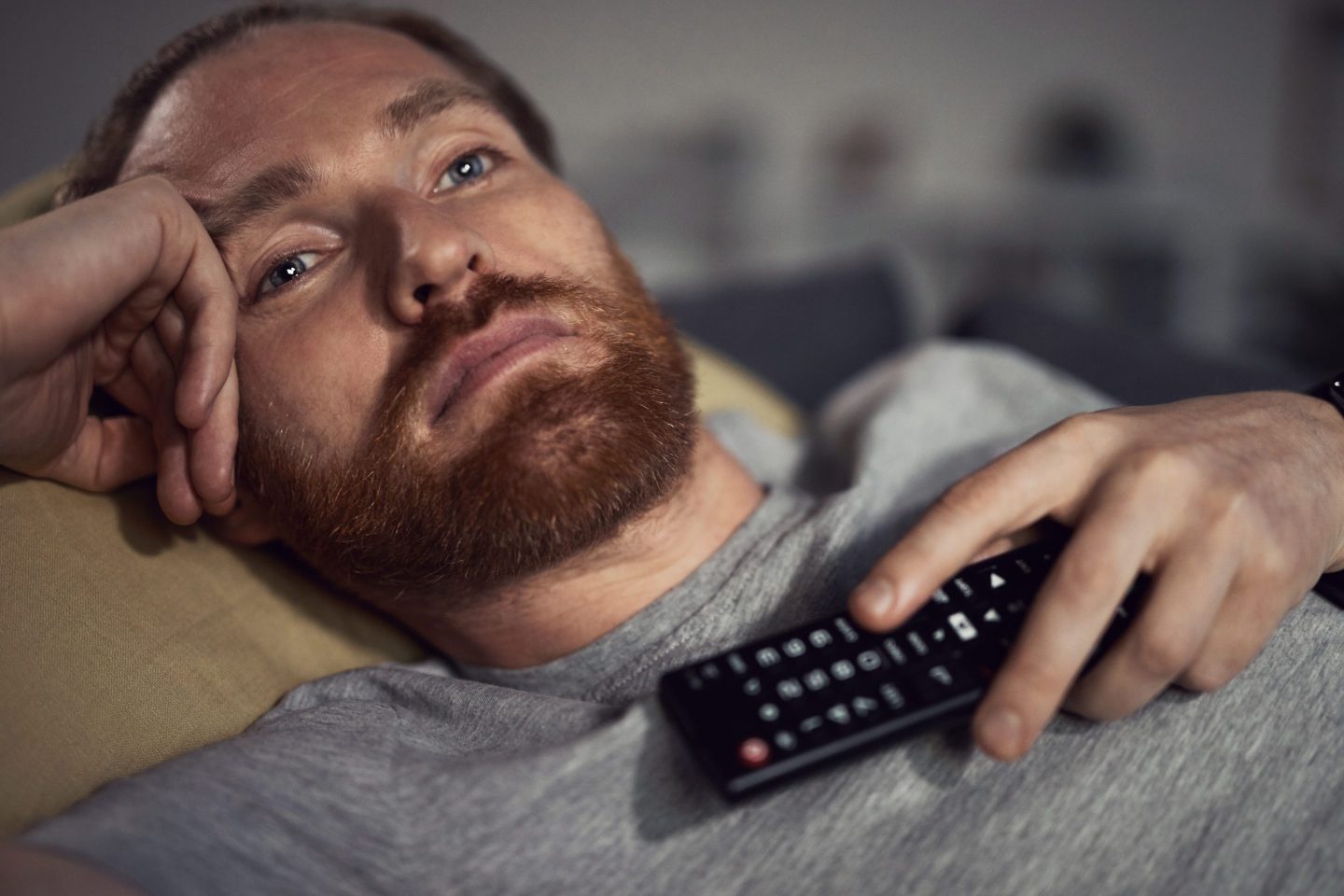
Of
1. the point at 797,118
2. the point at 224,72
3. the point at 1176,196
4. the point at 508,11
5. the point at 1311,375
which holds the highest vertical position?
the point at 224,72

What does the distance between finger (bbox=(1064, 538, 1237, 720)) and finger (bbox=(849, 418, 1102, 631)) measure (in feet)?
0.22

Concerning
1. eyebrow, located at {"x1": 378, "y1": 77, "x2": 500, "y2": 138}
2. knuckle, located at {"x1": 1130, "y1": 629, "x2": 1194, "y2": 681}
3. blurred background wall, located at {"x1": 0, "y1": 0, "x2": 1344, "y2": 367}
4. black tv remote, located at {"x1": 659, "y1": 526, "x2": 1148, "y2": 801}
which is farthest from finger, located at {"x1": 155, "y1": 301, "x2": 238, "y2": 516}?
blurred background wall, located at {"x1": 0, "y1": 0, "x2": 1344, "y2": 367}

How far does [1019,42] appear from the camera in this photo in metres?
3.49

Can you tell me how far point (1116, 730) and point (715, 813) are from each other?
0.27m

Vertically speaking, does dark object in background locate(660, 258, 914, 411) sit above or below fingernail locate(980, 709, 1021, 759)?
below

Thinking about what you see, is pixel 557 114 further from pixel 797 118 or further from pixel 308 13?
pixel 308 13

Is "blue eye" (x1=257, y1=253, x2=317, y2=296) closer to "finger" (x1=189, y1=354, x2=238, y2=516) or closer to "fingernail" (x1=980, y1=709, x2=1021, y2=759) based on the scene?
"finger" (x1=189, y1=354, x2=238, y2=516)

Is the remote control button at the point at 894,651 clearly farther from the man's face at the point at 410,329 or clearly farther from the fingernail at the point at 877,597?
the man's face at the point at 410,329

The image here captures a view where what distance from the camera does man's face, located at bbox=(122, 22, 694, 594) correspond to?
2.37ft

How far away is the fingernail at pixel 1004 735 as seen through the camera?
20.4 inches

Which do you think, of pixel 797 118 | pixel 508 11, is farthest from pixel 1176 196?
pixel 508 11

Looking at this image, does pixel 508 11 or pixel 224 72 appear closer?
pixel 224 72

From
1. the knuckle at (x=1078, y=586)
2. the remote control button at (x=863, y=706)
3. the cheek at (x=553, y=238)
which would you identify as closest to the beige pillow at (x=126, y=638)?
the cheek at (x=553, y=238)

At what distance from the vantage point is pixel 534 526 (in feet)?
2.34
